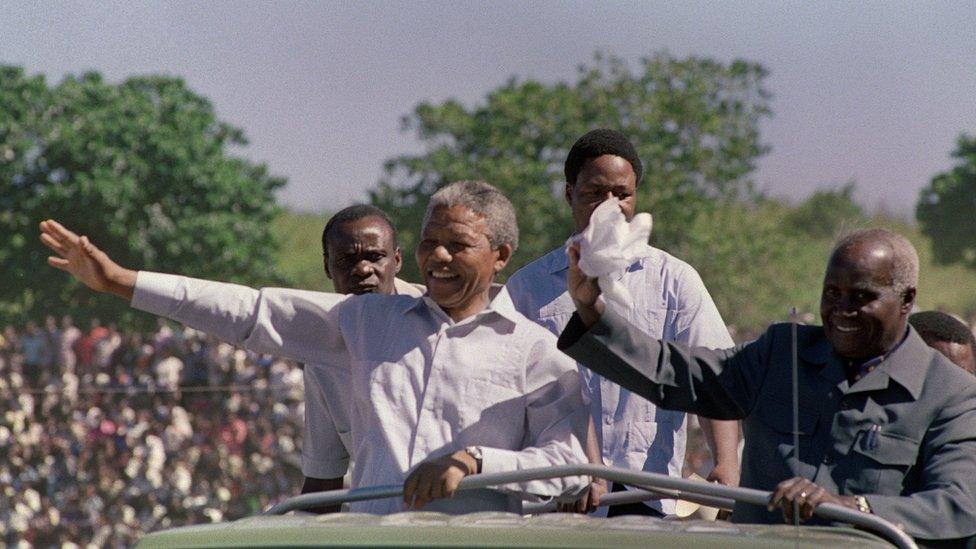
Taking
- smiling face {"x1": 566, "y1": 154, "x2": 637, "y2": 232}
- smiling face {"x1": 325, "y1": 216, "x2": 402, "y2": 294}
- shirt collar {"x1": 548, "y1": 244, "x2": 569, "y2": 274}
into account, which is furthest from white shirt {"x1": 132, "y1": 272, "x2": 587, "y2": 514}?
smiling face {"x1": 325, "y1": 216, "x2": 402, "y2": 294}

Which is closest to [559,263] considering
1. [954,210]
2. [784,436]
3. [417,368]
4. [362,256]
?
[362,256]

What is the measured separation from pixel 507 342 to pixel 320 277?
37773mm

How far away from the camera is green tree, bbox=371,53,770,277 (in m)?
31.8

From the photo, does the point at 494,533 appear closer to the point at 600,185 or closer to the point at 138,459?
the point at 600,185

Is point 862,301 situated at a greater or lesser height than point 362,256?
lesser

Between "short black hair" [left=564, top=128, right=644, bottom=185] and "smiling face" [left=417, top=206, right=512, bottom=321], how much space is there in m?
1.05

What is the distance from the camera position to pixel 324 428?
566 centimetres

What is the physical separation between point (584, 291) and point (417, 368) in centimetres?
53

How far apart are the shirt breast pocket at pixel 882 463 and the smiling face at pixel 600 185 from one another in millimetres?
1583

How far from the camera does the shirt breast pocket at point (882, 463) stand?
404 centimetres

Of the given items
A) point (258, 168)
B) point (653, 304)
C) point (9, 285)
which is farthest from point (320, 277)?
point (653, 304)

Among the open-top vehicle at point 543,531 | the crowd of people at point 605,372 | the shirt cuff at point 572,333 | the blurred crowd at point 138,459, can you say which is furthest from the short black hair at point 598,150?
the blurred crowd at point 138,459

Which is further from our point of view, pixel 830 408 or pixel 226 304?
pixel 226 304

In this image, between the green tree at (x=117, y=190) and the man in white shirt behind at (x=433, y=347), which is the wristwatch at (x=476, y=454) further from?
the green tree at (x=117, y=190)
